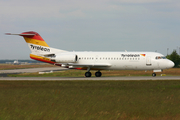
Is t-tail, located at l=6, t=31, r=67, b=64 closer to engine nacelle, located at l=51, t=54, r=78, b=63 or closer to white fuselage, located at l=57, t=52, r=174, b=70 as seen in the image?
engine nacelle, located at l=51, t=54, r=78, b=63

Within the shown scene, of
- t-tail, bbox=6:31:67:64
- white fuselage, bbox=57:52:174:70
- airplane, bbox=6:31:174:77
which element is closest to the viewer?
white fuselage, bbox=57:52:174:70

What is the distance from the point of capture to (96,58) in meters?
39.2

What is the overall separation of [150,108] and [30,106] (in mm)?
6377

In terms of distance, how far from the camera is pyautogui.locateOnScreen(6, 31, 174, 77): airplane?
37.9 meters

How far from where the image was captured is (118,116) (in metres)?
11.0

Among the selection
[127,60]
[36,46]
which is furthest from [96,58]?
[36,46]

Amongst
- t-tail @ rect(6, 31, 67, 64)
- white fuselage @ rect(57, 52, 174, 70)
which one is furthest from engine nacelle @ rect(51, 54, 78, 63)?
t-tail @ rect(6, 31, 67, 64)

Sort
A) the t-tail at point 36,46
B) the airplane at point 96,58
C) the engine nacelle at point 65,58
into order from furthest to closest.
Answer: the t-tail at point 36,46 → the engine nacelle at point 65,58 → the airplane at point 96,58

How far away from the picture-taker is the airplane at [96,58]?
37.9m

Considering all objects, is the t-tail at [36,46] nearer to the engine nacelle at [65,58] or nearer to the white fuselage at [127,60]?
the engine nacelle at [65,58]

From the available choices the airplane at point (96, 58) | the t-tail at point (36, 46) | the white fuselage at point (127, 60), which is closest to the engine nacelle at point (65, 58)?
the airplane at point (96, 58)

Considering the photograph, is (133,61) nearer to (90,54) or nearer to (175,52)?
(90,54)

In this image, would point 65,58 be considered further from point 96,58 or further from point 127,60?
point 127,60

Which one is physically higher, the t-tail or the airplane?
the t-tail
